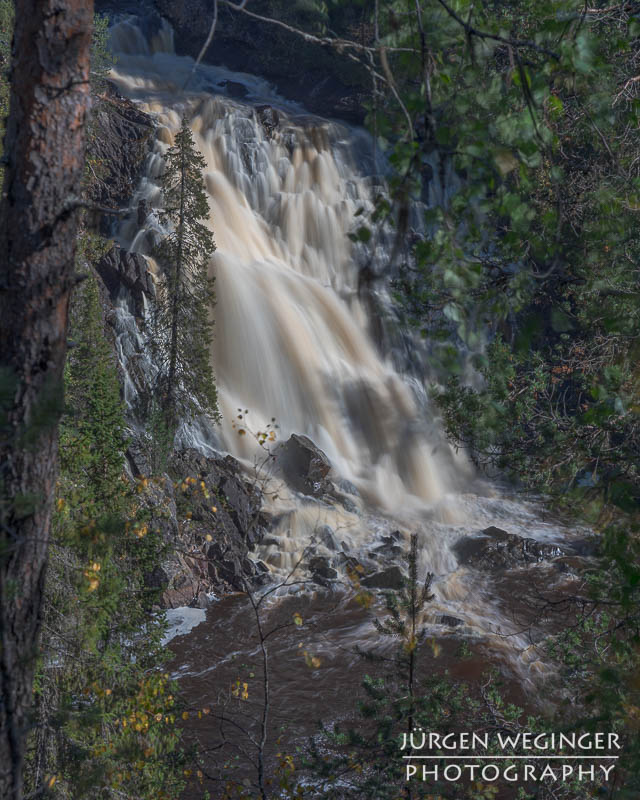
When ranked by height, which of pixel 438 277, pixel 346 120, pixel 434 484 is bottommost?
pixel 438 277

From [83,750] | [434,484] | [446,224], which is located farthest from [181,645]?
[446,224]

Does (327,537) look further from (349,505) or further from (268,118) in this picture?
(268,118)

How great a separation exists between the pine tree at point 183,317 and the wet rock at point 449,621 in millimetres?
5924

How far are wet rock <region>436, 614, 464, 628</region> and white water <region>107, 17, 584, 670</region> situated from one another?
2.74ft

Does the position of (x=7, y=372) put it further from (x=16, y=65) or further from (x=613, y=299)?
(x=613, y=299)

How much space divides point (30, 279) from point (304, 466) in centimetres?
1380

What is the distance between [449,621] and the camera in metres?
11.6

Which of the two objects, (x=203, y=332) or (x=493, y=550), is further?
(x=203, y=332)

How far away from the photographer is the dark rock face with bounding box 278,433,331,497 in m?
16.0

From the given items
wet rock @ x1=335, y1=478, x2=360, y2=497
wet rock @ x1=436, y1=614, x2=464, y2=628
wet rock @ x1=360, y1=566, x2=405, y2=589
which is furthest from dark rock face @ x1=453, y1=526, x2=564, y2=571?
wet rock @ x1=335, y1=478, x2=360, y2=497

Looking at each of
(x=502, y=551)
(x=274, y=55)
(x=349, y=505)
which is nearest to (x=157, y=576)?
(x=349, y=505)

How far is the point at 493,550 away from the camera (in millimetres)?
14281

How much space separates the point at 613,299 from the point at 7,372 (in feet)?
9.36

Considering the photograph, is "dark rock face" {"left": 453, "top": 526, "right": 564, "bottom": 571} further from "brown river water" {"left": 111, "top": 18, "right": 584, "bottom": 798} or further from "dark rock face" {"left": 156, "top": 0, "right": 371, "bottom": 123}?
"dark rock face" {"left": 156, "top": 0, "right": 371, "bottom": 123}
